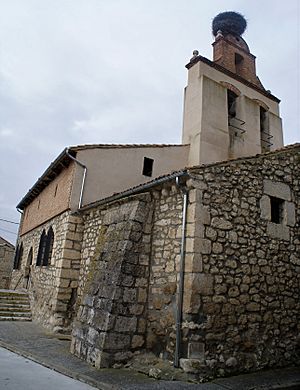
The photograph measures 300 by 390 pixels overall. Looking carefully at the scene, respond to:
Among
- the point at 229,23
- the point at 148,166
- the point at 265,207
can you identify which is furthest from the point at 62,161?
the point at 229,23

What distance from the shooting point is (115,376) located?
4750 millimetres

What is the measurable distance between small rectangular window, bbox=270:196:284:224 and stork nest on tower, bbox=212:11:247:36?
38.7ft

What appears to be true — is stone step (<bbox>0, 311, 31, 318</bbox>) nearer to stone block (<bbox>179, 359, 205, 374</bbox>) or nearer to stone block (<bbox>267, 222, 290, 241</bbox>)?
stone block (<bbox>179, 359, 205, 374</bbox>)

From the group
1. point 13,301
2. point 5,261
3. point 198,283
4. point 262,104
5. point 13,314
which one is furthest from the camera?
point 5,261

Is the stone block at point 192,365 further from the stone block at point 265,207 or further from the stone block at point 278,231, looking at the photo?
the stone block at point 265,207

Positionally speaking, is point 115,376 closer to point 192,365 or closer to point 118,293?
point 192,365

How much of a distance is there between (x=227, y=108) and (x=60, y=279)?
9.07m

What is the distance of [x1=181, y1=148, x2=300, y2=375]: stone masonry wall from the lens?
17.5 ft

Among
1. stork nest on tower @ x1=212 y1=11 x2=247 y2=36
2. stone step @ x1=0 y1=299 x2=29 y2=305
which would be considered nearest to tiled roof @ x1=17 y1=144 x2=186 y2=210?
stone step @ x1=0 y1=299 x2=29 y2=305

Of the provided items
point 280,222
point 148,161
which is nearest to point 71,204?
point 148,161

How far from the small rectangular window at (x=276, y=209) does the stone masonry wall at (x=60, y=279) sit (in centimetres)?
517

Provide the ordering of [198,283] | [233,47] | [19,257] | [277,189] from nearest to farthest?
[198,283] → [277,189] → [233,47] → [19,257]

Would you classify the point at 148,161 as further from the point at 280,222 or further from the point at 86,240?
the point at 280,222

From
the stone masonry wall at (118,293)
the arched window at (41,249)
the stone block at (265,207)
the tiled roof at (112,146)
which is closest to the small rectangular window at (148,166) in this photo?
the tiled roof at (112,146)
